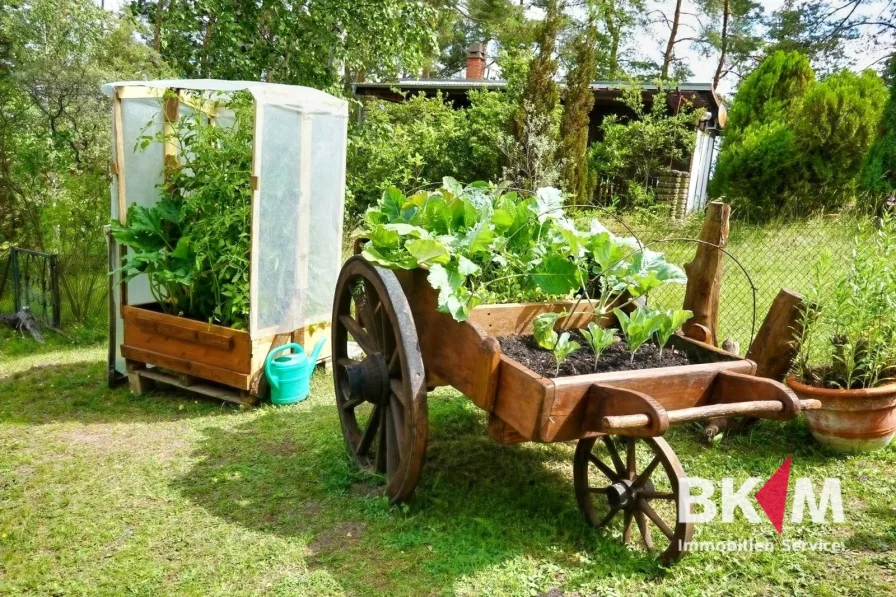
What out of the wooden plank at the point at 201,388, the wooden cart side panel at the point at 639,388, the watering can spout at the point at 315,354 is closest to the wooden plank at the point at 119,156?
the wooden plank at the point at 201,388

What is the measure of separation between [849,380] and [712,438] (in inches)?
30.5

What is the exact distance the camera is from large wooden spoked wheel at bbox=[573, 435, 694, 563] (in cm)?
230

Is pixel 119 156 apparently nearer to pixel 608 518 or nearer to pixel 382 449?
pixel 382 449

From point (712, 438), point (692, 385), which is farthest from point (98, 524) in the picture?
point (712, 438)

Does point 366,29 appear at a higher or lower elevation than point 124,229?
higher

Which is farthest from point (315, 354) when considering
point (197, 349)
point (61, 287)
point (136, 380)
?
point (61, 287)

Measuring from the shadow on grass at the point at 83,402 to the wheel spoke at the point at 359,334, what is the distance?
54.7 inches

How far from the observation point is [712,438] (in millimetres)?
3531

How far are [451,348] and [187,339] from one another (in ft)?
8.18

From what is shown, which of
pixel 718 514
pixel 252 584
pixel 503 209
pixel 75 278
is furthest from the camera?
pixel 75 278

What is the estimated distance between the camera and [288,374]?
4.10 metres

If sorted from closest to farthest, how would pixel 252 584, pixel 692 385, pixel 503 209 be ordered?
pixel 692 385 → pixel 252 584 → pixel 503 209

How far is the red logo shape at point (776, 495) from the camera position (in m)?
2.77

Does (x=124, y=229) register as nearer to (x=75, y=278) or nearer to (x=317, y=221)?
(x=317, y=221)
